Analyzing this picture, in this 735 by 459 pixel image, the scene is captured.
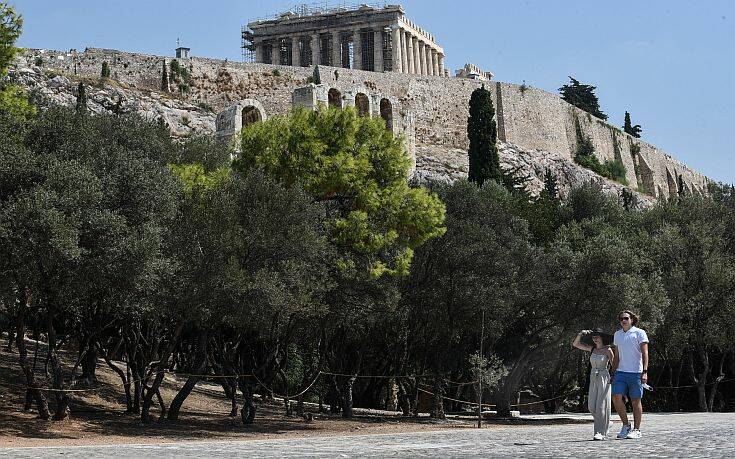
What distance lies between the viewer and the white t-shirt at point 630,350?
616 inches

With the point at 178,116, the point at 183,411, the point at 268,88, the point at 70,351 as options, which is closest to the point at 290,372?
the point at 70,351

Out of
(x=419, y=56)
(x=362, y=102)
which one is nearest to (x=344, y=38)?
(x=419, y=56)

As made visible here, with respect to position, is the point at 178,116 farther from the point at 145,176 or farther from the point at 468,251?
the point at 145,176

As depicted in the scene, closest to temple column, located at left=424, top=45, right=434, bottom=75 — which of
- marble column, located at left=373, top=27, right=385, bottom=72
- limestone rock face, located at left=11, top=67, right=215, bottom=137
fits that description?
marble column, located at left=373, top=27, right=385, bottom=72

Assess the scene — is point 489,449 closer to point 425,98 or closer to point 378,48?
point 425,98

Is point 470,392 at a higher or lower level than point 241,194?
lower

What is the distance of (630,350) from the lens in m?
15.7

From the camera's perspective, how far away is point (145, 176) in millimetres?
22219

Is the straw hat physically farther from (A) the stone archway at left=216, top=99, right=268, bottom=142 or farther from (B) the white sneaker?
(A) the stone archway at left=216, top=99, right=268, bottom=142

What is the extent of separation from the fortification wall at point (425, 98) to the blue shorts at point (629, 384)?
48.7m

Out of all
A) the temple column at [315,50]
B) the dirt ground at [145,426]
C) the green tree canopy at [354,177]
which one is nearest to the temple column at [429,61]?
the temple column at [315,50]

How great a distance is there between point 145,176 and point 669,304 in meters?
22.2

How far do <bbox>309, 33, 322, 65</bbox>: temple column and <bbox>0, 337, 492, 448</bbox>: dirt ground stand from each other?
255 ft

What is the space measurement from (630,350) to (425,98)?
78177mm
